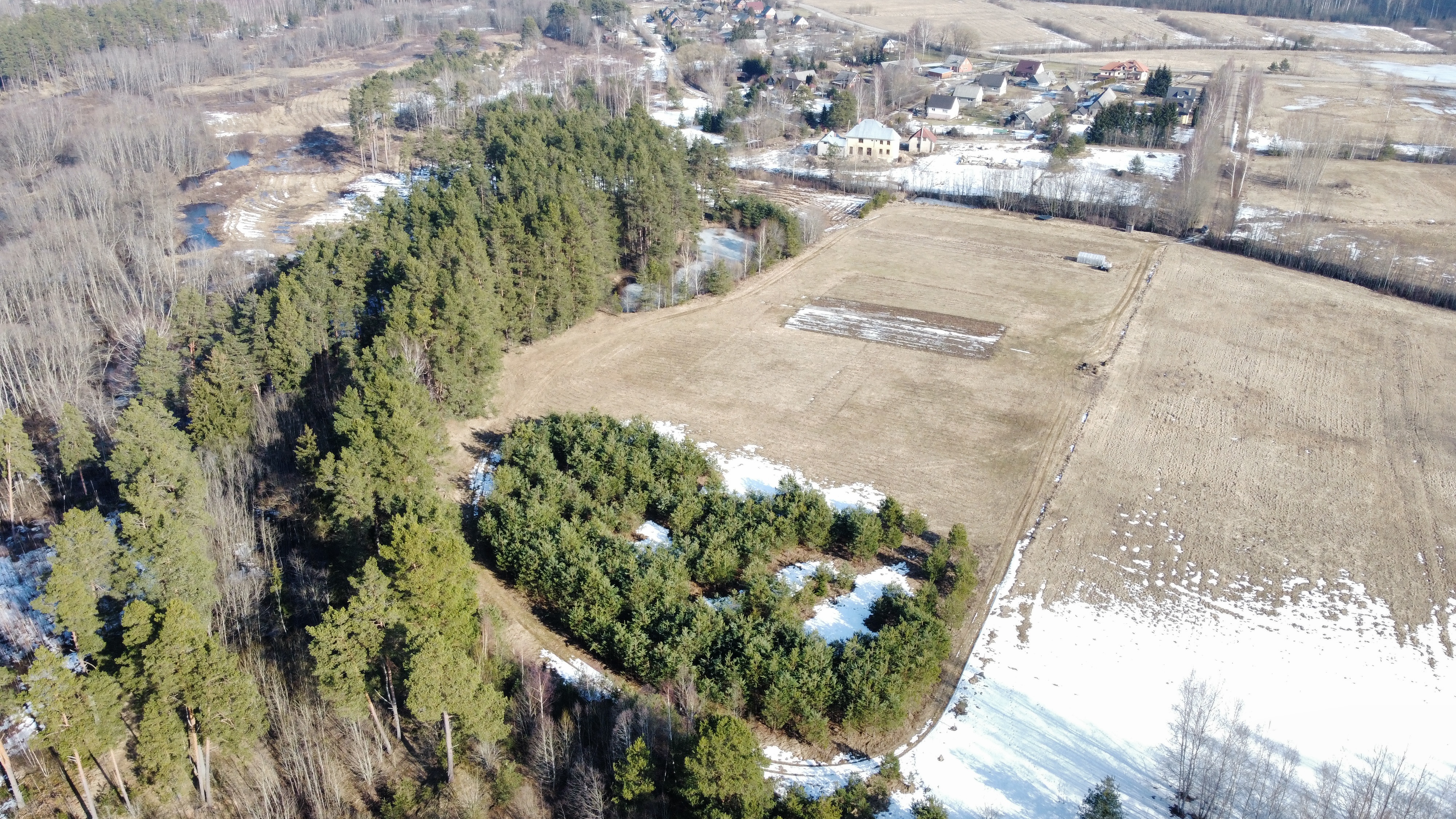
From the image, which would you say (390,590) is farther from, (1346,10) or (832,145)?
(1346,10)

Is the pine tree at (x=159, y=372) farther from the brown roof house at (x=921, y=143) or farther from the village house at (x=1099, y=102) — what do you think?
the village house at (x=1099, y=102)

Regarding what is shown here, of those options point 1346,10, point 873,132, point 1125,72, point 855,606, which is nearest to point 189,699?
point 855,606

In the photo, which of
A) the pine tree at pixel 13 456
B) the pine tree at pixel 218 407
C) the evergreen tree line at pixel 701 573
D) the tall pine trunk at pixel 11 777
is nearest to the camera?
the tall pine trunk at pixel 11 777

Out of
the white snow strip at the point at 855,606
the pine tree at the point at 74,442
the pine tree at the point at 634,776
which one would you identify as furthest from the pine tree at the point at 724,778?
the pine tree at the point at 74,442

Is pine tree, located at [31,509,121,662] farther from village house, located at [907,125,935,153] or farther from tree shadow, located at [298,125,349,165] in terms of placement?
village house, located at [907,125,935,153]

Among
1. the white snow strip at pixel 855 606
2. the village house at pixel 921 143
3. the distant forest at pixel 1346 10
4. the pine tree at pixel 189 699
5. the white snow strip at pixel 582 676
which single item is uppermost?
the distant forest at pixel 1346 10

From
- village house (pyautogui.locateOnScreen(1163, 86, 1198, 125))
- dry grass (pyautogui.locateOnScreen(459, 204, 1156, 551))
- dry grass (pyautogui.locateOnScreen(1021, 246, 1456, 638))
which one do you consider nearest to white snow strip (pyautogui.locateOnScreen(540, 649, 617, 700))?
dry grass (pyautogui.locateOnScreen(459, 204, 1156, 551))

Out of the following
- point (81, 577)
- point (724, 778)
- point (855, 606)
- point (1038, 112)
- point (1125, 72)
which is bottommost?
point (855, 606)
